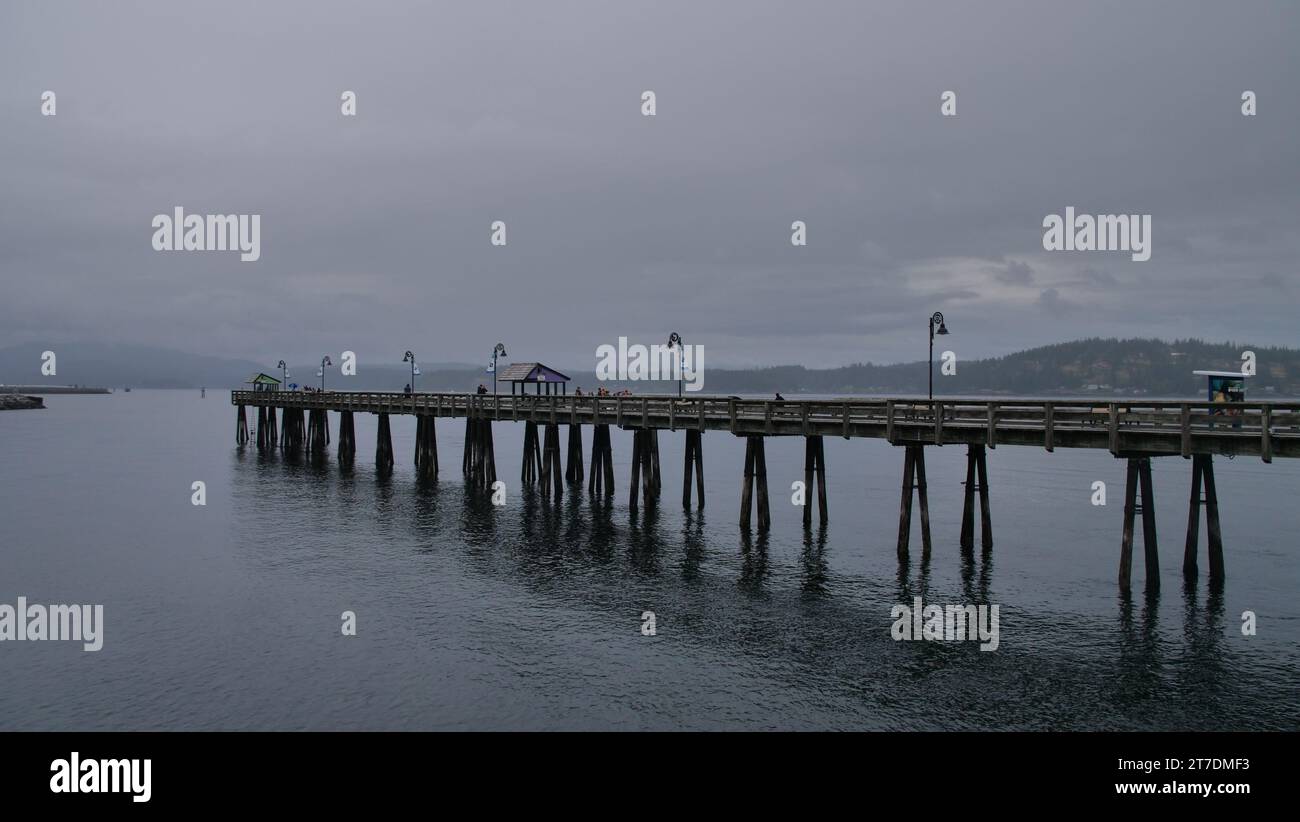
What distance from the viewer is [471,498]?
155 feet

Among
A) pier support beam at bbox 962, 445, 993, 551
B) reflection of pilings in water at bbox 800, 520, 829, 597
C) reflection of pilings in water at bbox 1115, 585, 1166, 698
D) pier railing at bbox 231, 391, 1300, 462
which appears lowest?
reflection of pilings in water at bbox 1115, 585, 1166, 698

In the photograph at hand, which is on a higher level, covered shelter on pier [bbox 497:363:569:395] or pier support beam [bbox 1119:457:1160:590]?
covered shelter on pier [bbox 497:363:569:395]

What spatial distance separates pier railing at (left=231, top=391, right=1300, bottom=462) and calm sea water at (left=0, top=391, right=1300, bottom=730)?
186 inches

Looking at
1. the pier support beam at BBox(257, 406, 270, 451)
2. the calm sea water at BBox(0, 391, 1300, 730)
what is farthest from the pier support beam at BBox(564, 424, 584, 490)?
the pier support beam at BBox(257, 406, 270, 451)

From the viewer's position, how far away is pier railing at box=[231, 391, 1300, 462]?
72.7 feet

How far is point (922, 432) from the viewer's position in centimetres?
2877

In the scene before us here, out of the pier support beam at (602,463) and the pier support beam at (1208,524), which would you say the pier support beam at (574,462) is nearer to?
the pier support beam at (602,463)

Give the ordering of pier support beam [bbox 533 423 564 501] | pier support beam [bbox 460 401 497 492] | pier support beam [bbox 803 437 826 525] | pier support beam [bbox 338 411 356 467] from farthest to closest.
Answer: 1. pier support beam [bbox 338 411 356 467]
2. pier support beam [bbox 460 401 497 492]
3. pier support beam [bbox 533 423 564 501]
4. pier support beam [bbox 803 437 826 525]

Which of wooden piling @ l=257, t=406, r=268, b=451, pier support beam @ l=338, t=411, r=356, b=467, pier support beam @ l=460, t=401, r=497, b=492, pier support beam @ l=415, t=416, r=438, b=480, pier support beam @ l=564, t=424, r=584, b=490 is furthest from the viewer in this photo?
wooden piling @ l=257, t=406, r=268, b=451

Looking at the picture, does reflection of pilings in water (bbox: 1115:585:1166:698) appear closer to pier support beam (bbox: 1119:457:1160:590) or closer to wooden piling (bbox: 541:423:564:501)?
pier support beam (bbox: 1119:457:1160:590)

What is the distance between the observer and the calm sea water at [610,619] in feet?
57.3
